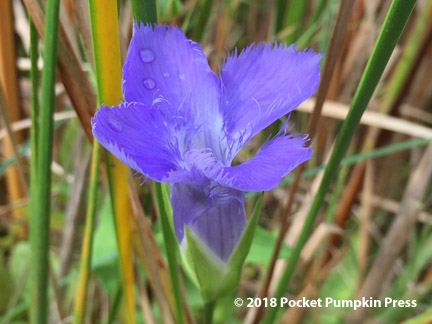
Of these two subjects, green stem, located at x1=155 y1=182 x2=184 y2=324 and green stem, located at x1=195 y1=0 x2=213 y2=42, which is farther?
green stem, located at x1=195 y1=0 x2=213 y2=42

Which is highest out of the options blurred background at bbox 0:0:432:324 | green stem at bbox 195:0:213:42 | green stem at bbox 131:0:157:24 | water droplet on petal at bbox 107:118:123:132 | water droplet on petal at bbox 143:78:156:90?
green stem at bbox 131:0:157:24

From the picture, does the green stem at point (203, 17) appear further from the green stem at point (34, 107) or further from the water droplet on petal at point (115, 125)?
the water droplet on petal at point (115, 125)

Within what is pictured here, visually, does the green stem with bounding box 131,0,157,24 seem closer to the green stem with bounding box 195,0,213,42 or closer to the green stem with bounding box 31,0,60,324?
the green stem with bounding box 31,0,60,324

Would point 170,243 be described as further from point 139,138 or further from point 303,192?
point 303,192

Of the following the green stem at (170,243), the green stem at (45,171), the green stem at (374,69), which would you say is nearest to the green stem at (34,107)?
the green stem at (45,171)

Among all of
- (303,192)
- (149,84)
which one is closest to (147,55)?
(149,84)

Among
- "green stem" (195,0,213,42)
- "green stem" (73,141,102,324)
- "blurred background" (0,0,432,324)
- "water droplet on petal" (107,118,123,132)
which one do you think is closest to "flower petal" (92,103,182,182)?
"water droplet on petal" (107,118,123,132)

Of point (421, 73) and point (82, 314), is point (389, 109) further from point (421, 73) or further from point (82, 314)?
point (82, 314)
